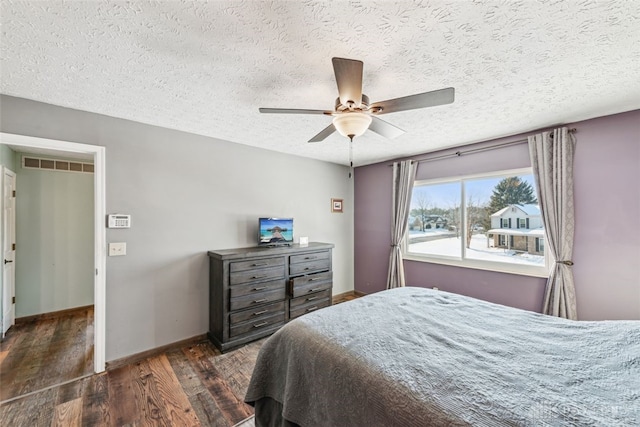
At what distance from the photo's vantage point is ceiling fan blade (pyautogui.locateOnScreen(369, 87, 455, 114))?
1.41 metres

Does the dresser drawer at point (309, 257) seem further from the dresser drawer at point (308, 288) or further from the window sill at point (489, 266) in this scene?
the window sill at point (489, 266)

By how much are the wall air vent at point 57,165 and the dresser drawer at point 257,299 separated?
3.24 meters

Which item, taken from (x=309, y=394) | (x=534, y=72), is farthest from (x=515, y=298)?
(x=309, y=394)

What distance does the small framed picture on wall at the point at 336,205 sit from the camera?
14.7 ft

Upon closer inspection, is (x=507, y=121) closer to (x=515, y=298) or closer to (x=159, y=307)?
(x=515, y=298)

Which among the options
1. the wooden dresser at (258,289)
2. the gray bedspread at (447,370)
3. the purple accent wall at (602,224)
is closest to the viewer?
the gray bedspread at (447,370)

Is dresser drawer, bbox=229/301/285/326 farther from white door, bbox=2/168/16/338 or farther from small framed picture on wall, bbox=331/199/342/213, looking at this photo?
white door, bbox=2/168/16/338

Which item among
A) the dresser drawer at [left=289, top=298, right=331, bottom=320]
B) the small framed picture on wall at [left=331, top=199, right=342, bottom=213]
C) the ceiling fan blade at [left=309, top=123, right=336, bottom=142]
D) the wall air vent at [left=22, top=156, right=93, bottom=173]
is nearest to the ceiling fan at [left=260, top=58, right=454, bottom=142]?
the ceiling fan blade at [left=309, top=123, right=336, bottom=142]

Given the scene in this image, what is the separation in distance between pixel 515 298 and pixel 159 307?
13.3 ft

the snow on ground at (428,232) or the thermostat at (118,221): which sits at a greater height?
the thermostat at (118,221)

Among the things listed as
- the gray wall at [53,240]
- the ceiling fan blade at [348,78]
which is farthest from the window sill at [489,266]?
the gray wall at [53,240]

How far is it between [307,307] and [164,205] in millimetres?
2163

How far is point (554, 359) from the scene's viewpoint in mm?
1263

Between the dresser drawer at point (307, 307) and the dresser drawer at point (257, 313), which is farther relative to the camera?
the dresser drawer at point (307, 307)
